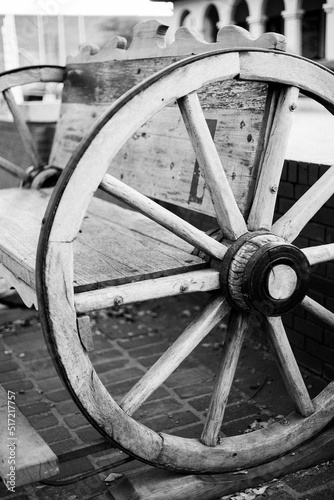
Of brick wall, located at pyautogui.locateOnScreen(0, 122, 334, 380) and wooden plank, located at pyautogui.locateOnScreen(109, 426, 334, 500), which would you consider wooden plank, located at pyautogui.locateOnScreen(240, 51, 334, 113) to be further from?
wooden plank, located at pyautogui.locateOnScreen(109, 426, 334, 500)

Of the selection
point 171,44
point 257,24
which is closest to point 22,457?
point 171,44

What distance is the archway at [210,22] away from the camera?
10.4 metres

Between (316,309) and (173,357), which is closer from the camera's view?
(173,357)

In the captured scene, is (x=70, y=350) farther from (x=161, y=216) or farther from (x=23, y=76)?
(x=23, y=76)

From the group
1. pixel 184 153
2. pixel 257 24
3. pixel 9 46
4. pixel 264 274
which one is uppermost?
pixel 9 46

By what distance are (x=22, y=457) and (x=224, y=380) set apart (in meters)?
0.76

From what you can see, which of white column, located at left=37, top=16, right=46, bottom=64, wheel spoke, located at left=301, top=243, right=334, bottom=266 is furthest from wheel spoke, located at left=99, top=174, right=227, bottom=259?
white column, located at left=37, top=16, right=46, bottom=64

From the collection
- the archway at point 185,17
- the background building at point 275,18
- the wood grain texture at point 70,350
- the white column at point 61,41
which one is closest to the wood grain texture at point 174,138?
the wood grain texture at point 70,350

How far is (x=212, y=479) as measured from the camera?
2.29 meters

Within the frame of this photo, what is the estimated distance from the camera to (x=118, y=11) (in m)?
11.1

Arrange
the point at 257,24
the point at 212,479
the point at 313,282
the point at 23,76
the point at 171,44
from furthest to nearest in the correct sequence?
the point at 257,24 → the point at 23,76 → the point at 313,282 → the point at 171,44 → the point at 212,479

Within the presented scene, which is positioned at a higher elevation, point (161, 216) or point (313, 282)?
A: point (313, 282)

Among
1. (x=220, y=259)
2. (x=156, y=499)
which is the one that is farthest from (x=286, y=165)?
(x=156, y=499)

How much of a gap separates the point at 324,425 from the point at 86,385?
106cm
